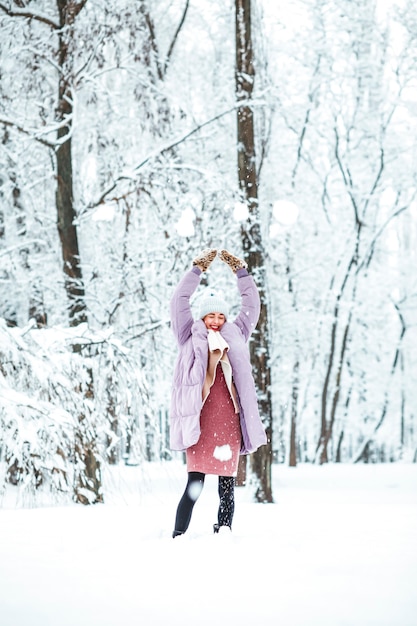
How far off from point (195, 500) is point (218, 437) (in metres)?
0.36

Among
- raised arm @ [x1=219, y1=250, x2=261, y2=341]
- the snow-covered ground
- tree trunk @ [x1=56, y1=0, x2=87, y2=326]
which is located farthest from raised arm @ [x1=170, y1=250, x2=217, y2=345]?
tree trunk @ [x1=56, y1=0, x2=87, y2=326]

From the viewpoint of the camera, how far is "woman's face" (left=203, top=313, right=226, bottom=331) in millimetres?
4004

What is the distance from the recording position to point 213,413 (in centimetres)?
376

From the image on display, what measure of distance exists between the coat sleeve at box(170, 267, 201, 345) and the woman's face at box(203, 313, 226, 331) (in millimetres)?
101

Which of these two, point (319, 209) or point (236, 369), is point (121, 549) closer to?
point (236, 369)

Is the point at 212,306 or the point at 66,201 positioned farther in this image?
the point at 66,201

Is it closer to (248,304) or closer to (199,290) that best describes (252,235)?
(199,290)

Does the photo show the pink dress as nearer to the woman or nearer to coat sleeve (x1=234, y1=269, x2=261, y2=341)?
the woman

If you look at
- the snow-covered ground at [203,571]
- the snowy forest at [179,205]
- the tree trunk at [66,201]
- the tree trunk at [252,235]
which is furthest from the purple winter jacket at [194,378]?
the tree trunk at [252,235]

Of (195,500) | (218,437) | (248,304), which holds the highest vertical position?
(248,304)

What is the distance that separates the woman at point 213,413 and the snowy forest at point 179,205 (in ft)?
5.83

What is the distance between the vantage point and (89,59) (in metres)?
7.32

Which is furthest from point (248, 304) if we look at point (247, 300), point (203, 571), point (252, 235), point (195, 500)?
point (252, 235)

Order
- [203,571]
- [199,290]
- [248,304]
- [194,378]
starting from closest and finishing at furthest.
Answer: [203,571] < [194,378] < [248,304] < [199,290]
